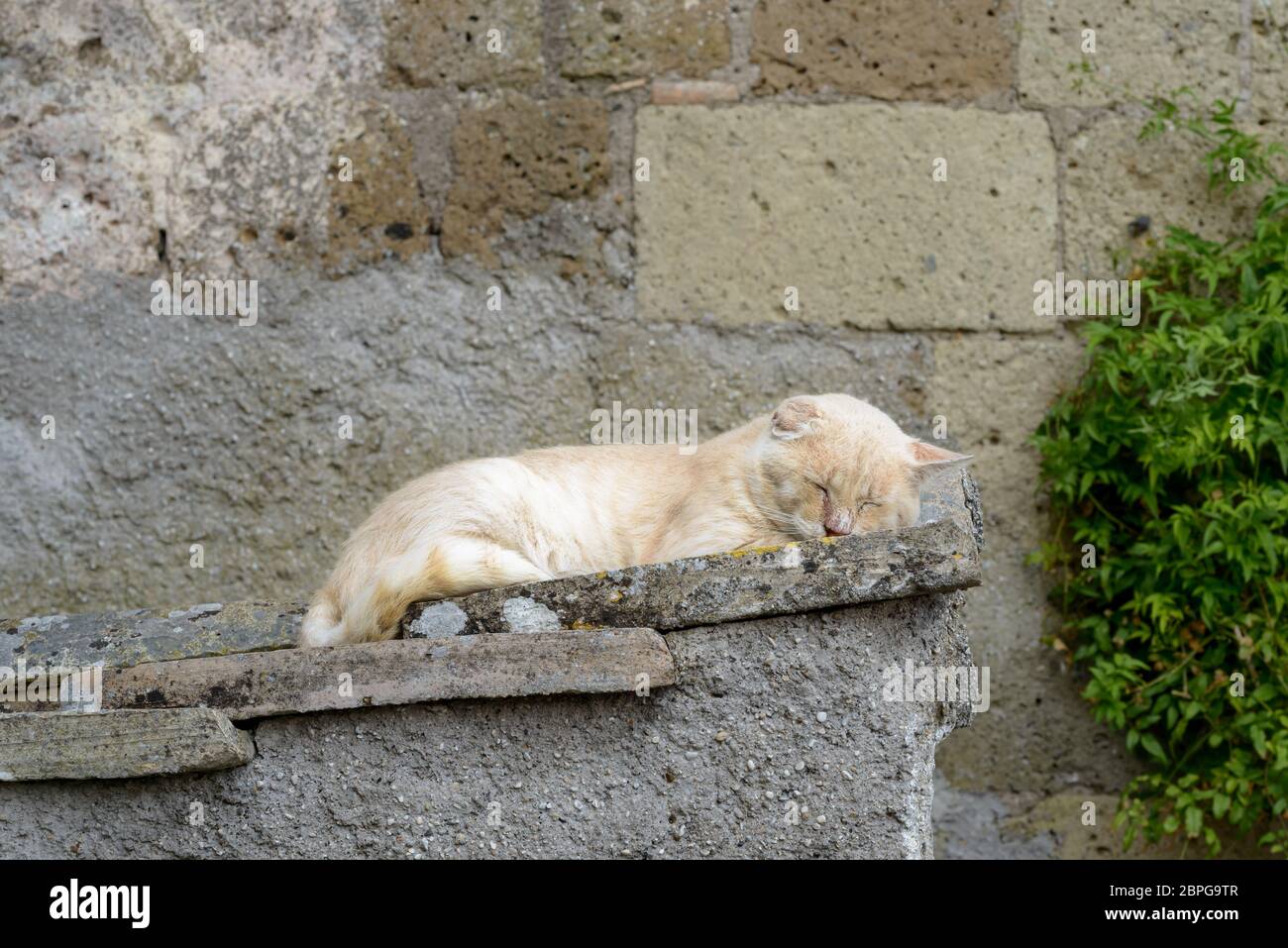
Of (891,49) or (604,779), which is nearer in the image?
(604,779)

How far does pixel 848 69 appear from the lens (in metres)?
4.71

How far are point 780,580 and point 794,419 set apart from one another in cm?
86

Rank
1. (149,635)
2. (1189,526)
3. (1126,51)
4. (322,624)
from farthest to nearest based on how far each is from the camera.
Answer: (1126,51)
(1189,526)
(149,635)
(322,624)

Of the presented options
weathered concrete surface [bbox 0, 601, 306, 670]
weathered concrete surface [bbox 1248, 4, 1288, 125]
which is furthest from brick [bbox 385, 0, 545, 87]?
weathered concrete surface [bbox 1248, 4, 1288, 125]

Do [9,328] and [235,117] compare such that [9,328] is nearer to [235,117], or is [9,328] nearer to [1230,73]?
[235,117]

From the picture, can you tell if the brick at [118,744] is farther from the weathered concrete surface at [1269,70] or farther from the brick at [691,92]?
the weathered concrete surface at [1269,70]

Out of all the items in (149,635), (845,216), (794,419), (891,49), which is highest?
(891,49)

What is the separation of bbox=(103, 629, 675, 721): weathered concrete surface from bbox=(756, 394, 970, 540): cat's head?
2.61 ft

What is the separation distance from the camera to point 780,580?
259 cm

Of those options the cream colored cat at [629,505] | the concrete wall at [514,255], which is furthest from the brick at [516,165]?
the cream colored cat at [629,505]

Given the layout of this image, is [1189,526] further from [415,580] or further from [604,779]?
[415,580]

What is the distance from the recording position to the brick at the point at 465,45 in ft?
→ 15.3

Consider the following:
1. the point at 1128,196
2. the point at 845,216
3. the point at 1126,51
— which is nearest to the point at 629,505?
the point at 845,216

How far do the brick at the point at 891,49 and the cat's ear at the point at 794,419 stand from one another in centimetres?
171
